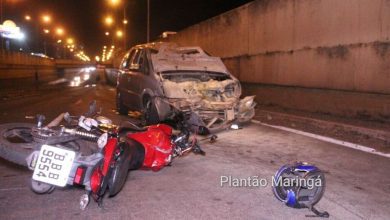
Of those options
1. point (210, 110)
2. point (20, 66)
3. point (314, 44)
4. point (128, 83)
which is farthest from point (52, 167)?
point (20, 66)

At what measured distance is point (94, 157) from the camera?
4223mm

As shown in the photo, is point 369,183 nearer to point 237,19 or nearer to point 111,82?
point 237,19

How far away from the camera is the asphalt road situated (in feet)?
13.6

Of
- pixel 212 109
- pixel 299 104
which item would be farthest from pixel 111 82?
pixel 212 109

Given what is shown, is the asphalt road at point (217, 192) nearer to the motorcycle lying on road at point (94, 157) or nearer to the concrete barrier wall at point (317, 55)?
the motorcycle lying on road at point (94, 157)

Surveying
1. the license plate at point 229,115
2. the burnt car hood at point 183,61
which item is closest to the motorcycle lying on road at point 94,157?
the license plate at point 229,115

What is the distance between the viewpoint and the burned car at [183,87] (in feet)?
28.0

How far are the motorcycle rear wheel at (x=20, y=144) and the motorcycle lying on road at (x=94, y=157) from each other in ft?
0.24

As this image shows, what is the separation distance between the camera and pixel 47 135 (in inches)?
184

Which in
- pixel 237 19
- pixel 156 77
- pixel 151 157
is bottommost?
pixel 151 157

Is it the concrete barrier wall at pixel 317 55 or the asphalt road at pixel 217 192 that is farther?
the concrete barrier wall at pixel 317 55

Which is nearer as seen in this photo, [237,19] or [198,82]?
[198,82]

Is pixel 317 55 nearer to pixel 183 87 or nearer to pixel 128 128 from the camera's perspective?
pixel 183 87

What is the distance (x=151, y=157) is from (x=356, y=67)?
6.24 metres
